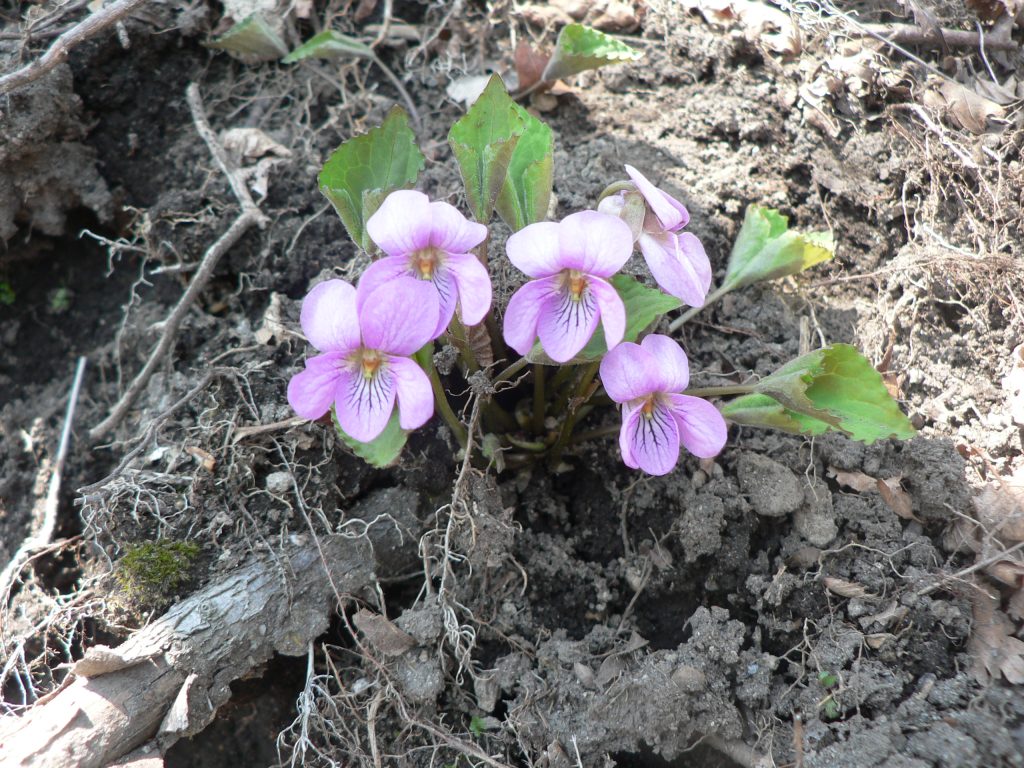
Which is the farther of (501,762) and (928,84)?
(928,84)

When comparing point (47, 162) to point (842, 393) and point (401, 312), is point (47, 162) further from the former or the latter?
point (842, 393)

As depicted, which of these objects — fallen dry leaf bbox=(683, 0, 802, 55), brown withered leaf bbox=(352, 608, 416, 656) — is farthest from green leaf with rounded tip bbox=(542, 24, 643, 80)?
brown withered leaf bbox=(352, 608, 416, 656)

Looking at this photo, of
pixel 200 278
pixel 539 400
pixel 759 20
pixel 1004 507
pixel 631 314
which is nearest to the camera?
pixel 631 314

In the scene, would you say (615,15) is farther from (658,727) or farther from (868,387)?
(658,727)

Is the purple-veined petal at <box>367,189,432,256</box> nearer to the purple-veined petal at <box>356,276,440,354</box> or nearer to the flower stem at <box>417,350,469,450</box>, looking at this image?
the purple-veined petal at <box>356,276,440,354</box>

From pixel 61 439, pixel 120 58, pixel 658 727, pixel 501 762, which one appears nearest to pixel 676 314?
pixel 658 727

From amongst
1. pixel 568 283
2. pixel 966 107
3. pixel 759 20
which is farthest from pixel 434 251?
pixel 966 107
